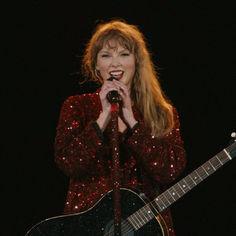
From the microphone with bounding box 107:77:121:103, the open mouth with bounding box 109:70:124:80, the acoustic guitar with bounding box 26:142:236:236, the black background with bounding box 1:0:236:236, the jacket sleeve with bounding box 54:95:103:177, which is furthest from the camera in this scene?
the black background with bounding box 1:0:236:236

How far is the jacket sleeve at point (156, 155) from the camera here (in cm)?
215

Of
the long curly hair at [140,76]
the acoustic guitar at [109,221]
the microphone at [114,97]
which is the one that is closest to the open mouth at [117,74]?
the long curly hair at [140,76]

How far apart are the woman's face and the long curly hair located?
36mm

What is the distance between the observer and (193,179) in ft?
6.84

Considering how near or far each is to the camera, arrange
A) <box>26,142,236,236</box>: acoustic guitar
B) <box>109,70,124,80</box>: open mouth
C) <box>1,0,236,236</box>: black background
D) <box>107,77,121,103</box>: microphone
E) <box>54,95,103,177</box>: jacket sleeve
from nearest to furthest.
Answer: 1. <box>107,77,121,103</box>: microphone
2. <box>26,142,236,236</box>: acoustic guitar
3. <box>54,95,103,177</box>: jacket sleeve
4. <box>109,70,124,80</box>: open mouth
5. <box>1,0,236,236</box>: black background

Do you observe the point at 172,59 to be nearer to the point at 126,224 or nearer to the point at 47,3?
the point at 47,3

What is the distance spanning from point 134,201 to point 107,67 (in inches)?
29.2

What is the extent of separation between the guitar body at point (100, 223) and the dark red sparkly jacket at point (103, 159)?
6 centimetres

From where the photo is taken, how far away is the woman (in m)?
2.14

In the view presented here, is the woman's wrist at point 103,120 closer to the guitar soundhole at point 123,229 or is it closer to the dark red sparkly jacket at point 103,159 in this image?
the dark red sparkly jacket at point 103,159

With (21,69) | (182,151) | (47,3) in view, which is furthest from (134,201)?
(47,3)

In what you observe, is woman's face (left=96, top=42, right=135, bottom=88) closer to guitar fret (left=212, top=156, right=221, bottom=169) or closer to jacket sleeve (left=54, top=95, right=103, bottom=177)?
jacket sleeve (left=54, top=95, right=103, bottom=177)

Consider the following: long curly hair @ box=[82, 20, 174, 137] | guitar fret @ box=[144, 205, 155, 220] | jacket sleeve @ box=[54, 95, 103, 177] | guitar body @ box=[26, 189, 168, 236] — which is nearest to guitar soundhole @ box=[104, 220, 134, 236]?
guitar body @ box=[26, 189, 168, 236]

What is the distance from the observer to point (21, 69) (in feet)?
10.4
